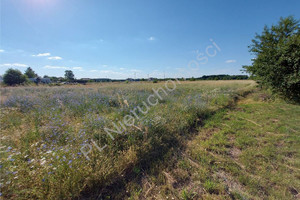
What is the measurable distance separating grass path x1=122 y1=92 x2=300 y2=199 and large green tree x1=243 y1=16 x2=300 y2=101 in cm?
416

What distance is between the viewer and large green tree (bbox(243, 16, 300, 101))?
5086 millimetres

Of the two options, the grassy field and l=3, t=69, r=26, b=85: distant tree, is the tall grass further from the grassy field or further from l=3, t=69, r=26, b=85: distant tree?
l=3, t=69, r=26, b=85: distant tree

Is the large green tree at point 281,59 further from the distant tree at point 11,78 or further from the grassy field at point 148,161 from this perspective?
the distant tree at point 11,78

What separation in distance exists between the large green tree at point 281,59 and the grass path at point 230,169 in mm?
4164

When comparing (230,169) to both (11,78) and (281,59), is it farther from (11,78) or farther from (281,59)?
(11,78)

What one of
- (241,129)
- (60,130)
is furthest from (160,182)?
(241,129)

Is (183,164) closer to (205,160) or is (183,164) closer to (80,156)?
(205,160)

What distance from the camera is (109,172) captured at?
1637 millimetres

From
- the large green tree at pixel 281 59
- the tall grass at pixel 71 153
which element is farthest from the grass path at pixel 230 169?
the large green tree at pixel 281 59

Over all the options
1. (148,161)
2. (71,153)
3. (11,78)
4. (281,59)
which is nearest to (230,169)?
(148,161)

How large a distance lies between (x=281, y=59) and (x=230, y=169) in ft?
22.8

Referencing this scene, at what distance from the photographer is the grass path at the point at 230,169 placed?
151 centimetres

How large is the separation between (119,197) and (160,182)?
24.7 inches

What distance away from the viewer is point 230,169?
6.16 ft
